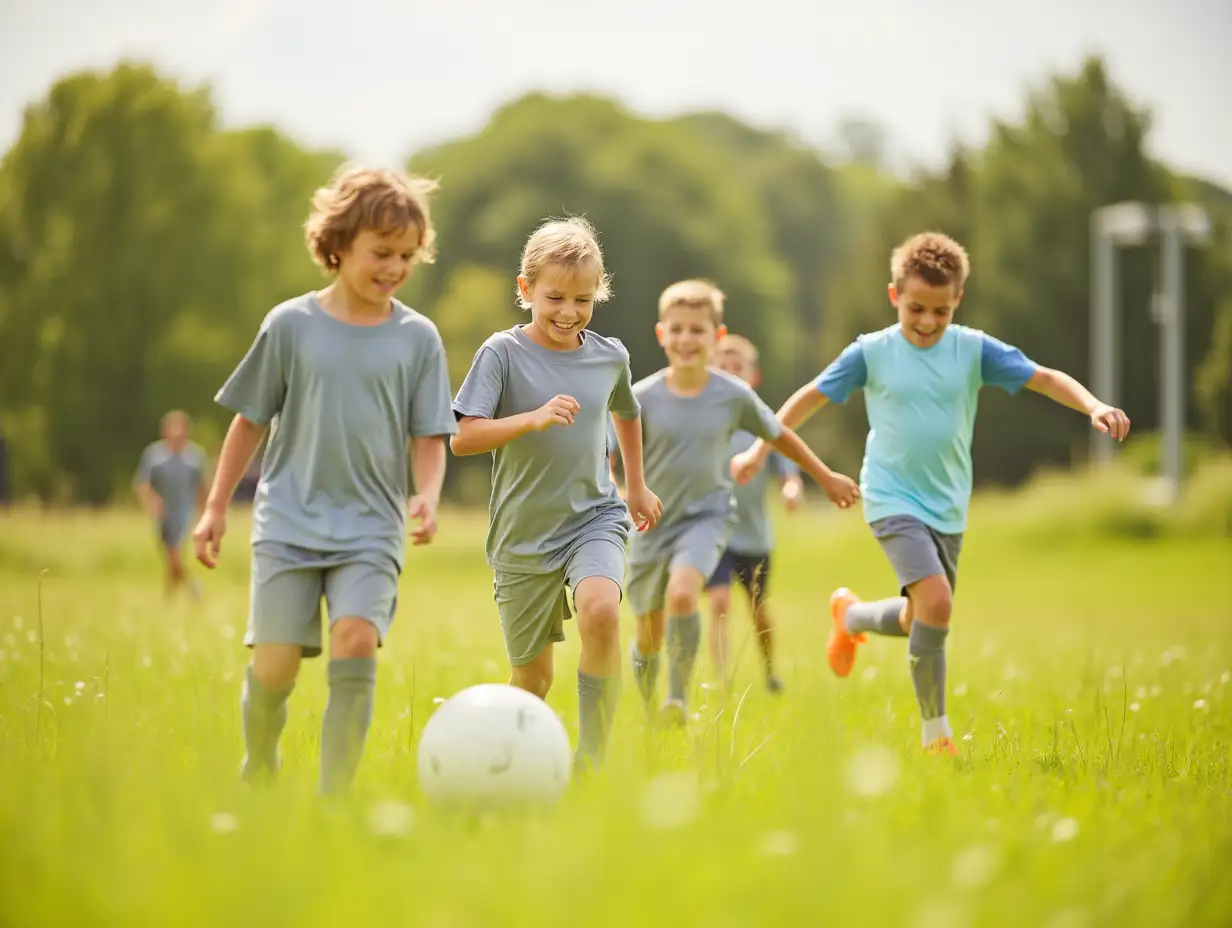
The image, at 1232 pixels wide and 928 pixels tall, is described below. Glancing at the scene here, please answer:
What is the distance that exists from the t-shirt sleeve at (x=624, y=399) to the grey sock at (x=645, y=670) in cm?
169

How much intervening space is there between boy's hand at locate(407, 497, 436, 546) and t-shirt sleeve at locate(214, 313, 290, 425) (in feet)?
2.04

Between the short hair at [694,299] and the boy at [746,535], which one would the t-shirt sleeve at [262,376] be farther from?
the boy at [746,535]

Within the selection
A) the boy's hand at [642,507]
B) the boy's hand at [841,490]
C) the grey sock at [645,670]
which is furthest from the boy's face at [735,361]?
the boy's hand at [642,507]

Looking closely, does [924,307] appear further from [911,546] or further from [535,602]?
[535,602]

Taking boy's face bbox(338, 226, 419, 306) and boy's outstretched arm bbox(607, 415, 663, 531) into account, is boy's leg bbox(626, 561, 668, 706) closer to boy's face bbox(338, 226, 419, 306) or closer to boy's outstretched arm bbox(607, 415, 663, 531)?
boy's outstretched arm bbox(607, 415, 663, 531)

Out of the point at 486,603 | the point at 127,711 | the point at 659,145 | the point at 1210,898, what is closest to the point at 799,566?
the point at 486,603

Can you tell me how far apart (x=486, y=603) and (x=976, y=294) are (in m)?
29.8

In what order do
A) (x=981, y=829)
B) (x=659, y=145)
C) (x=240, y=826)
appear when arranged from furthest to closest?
(x=659, y=145)
(x=981, y=829)
(x=240, y=826)

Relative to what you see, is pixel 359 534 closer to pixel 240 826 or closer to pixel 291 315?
pixel 291 315

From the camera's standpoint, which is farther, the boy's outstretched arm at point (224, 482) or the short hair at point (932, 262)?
the short hair at point (932, 262)

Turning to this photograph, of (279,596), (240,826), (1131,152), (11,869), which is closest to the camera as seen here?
(11,869)

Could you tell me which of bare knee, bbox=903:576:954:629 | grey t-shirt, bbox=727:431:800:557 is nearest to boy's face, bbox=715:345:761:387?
grey t-shirt, bbox=727:431:800:557

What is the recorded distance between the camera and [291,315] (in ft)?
16.3

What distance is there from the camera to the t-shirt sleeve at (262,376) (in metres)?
4.95
